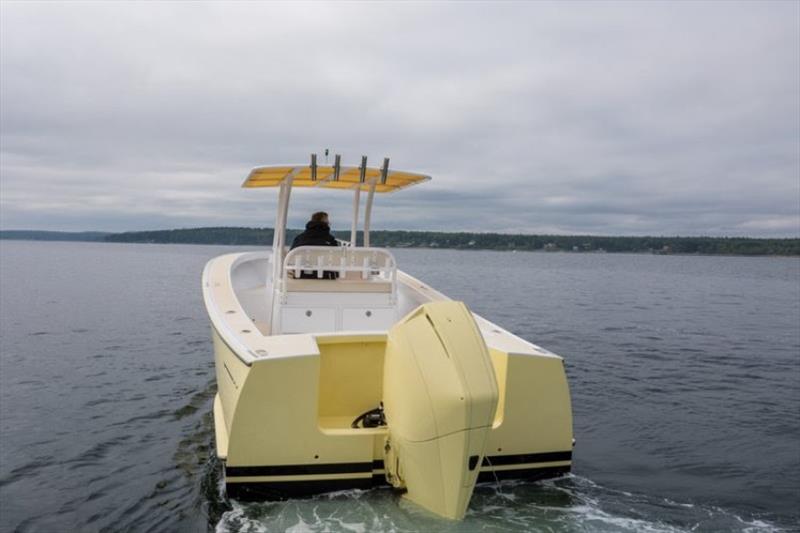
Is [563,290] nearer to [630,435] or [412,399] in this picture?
[630,435]

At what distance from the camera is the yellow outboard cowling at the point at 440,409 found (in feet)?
14.3

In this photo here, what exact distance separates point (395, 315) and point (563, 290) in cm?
2882

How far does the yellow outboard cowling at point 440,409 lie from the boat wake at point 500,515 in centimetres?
21

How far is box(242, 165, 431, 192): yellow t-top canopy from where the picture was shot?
8.05 metres

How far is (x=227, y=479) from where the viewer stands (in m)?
4.84

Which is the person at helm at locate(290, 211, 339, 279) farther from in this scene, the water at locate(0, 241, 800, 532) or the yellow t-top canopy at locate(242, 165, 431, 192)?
the water at locate(0, 241, 800, 532)

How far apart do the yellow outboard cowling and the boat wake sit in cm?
21

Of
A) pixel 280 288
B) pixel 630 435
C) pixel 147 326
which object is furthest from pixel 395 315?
pixel 147 326

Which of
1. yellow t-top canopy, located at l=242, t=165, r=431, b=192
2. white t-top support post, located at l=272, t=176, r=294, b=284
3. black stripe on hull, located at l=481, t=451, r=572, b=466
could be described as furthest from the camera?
white t-top support post, located at l=272, t=176, r=294, b=284

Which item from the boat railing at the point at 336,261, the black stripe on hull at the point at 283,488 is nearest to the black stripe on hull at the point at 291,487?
the black stripe on hull at the point at 283,488

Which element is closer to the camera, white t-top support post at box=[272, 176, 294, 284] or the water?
the water

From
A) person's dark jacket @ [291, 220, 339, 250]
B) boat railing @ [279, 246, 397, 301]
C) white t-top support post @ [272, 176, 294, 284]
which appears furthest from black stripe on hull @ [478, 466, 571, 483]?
white t-top support post @ [272, 176, 294, 284]

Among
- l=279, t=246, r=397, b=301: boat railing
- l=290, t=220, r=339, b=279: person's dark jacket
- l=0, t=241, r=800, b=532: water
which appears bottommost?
l=0, t=241, r=800, b=532: water

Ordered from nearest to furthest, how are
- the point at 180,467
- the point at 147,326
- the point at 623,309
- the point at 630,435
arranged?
1. the point at 180,467
2. the point at 630,435
3. the point at 147,326
4. the point at 623,309
